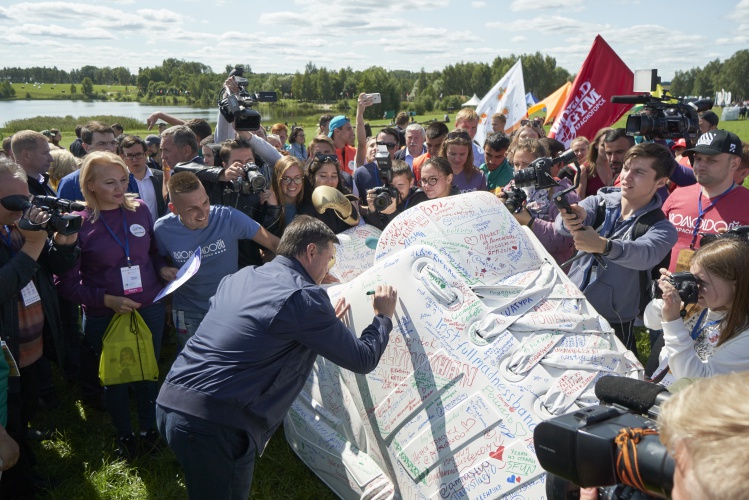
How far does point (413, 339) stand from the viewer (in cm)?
293

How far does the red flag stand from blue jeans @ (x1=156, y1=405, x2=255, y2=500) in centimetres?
770

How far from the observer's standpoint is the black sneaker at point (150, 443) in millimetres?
4121

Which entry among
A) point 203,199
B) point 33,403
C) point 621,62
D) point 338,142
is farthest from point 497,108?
point 33,403

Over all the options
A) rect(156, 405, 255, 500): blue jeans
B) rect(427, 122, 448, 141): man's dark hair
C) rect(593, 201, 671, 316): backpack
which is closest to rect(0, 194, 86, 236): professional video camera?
rect(156, 405, 255, 500): blue jeans

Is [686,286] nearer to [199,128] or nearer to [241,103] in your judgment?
[241,103]

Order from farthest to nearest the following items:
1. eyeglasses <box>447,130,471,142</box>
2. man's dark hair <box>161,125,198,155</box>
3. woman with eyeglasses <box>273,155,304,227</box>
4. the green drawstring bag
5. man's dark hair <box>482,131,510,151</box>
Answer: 1. man's dark hair <box>482,131,510,151</box>
2. eyeglasses <box>447,130,471,142</box>
3. man's dark hair <box>161,125,198,155</box>
4. woman with eyeglasses <box>273,155,304,227</box>
5. the green drawstring bag

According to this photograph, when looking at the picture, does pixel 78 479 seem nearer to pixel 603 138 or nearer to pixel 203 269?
pixel 203 269

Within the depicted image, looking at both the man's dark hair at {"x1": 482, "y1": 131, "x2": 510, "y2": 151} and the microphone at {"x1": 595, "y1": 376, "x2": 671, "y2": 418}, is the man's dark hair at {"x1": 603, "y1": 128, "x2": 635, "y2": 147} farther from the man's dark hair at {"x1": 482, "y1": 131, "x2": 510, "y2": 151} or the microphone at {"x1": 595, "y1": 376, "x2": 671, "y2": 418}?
the microphone at {"x1": 595, "y1": 376, "x2": 671, "y2": 418}

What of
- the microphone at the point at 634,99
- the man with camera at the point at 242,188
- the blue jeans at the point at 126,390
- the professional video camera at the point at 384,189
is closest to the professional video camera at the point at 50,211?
the blue jeans at the point at 126,390

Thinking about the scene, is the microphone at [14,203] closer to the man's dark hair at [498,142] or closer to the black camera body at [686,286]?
the black camera body at [686,286]

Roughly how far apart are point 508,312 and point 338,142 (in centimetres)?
527

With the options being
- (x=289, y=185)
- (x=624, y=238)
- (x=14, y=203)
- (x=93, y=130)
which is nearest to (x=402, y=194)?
(x=289, y=185)

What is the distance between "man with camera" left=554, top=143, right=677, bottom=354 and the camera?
3.57 metres

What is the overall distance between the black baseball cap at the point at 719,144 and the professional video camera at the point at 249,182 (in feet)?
10.7
